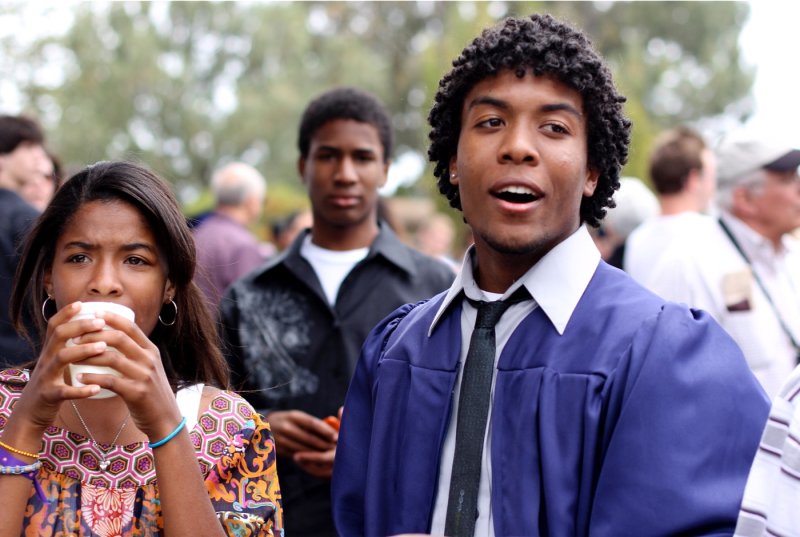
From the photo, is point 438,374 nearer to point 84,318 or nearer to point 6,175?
point 84,318

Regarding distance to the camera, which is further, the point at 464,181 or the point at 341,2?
the point at 341,2

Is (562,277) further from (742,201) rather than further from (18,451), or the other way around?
(742,201)

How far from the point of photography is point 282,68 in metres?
30.3

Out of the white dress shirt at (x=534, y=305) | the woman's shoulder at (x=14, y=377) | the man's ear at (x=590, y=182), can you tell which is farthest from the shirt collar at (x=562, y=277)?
the woman's shoulder at (x=14, y=377)

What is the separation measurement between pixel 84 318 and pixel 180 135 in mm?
26681

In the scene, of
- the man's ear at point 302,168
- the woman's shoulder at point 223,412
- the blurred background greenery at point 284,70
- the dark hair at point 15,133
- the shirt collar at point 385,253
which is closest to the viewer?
the woman's shoulder at point 223,412

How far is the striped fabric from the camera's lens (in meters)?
1.77

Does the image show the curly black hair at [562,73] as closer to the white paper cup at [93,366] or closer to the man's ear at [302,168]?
the white paper cup at [93,366]

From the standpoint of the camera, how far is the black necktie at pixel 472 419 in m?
2.38

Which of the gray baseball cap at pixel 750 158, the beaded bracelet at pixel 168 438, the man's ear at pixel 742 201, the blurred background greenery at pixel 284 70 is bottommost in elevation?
the beaded bracelet at pixel 168 438

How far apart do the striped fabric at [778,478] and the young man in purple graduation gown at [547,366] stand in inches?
11.2

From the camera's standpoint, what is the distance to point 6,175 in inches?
219

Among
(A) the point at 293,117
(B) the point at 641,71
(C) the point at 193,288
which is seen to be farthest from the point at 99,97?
(C) the point at 193,288

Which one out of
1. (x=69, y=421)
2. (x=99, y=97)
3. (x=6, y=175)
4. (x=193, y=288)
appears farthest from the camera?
(x=99, y=97)
